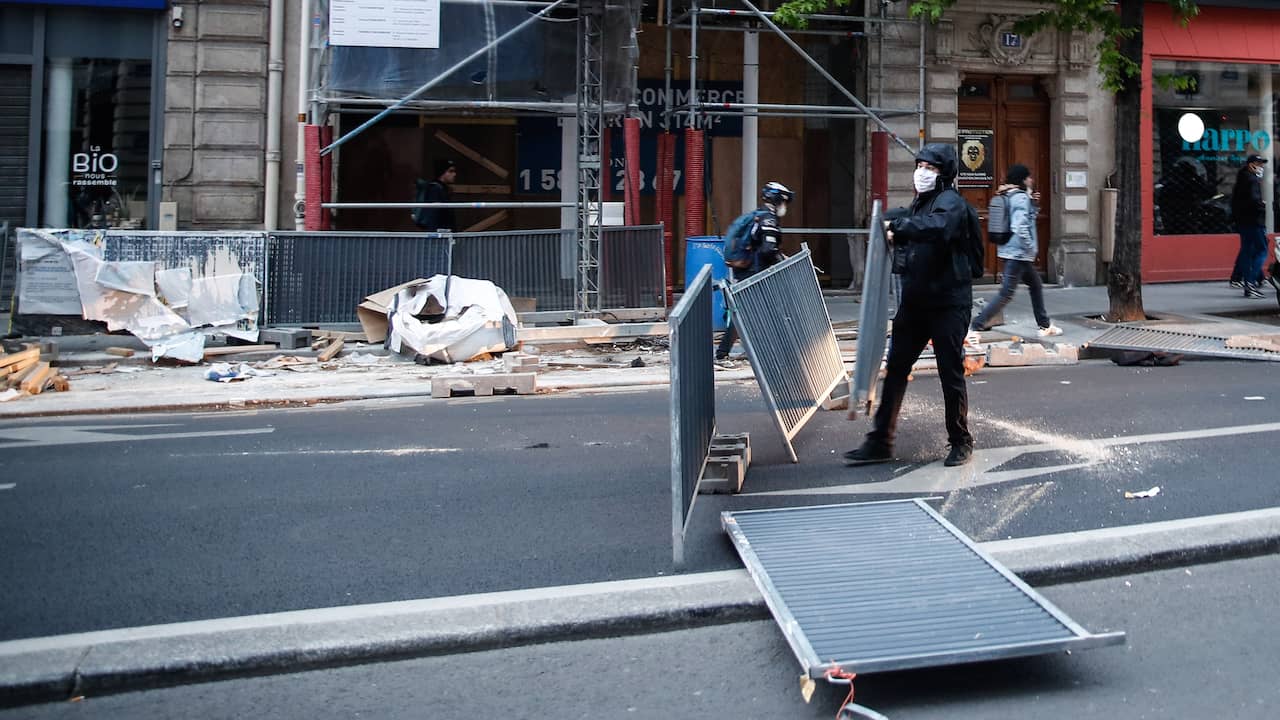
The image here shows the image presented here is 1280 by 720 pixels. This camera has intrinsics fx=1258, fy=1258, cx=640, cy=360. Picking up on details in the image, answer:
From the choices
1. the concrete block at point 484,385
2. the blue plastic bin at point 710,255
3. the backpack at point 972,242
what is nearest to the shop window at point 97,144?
the blue plastic bin at point 710,255

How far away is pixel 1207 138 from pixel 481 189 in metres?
11.6

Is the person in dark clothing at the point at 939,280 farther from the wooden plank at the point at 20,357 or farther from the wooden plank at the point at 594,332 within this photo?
the wooden plank at the point at 20,357

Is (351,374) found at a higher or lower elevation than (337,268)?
lower

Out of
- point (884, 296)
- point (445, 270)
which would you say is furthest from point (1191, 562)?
point (445, 270)

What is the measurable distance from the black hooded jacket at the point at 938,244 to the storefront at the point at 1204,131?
14.0 metres

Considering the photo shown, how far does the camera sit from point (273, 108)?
16.1m

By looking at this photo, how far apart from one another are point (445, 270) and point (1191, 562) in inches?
387

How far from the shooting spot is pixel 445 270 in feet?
45.2

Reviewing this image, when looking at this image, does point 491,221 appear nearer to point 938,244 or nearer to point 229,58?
point 229,58

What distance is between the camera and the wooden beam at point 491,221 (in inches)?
699

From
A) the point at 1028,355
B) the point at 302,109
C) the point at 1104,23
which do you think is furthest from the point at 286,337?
the point at 1104,23

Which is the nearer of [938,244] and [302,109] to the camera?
[938,244]

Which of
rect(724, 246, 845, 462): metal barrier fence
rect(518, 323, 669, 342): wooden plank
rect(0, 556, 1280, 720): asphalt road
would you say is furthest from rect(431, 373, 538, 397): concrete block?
rect(0, 556, 1280, 720): asphalt road

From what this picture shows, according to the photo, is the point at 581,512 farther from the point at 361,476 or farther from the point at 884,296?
the point at 884,296
